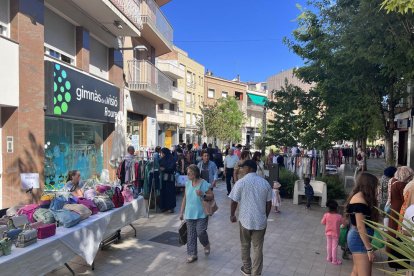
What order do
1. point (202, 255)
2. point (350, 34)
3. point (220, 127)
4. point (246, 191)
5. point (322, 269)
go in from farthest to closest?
point (220, 127) → point (350, 34) → point (202, 255) → point (322, 269) → point (246, 191)

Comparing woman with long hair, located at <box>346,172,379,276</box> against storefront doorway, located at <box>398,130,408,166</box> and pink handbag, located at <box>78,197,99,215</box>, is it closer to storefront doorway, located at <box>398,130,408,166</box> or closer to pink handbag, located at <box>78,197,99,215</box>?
pink handbag, located at <box>78,197,99,215</box>

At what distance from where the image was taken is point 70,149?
10.7 m

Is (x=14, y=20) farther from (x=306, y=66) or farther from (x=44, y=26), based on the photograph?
(x=306, y=66)

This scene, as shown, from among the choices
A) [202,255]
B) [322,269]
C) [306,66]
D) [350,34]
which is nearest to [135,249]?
[202,255]

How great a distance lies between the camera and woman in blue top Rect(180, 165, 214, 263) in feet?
18.9

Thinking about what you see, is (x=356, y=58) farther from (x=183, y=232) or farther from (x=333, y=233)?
(x=183, y=232)

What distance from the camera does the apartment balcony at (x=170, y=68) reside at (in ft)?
123

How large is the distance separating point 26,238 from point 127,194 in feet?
10.2

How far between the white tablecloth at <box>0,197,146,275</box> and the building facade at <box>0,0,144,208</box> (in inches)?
79.3

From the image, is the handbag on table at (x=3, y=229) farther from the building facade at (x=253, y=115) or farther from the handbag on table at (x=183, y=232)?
the building facade at (x=253, y=115)

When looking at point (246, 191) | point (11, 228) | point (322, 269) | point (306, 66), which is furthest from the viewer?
point (306, 66)

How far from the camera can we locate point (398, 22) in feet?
21.9

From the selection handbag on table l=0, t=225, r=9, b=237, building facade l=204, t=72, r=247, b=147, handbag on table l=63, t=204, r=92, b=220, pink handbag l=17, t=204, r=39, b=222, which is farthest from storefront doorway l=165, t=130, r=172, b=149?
handbag on table l=0, t=225, r=9, b=237

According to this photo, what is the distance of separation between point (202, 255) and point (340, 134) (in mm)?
9609
